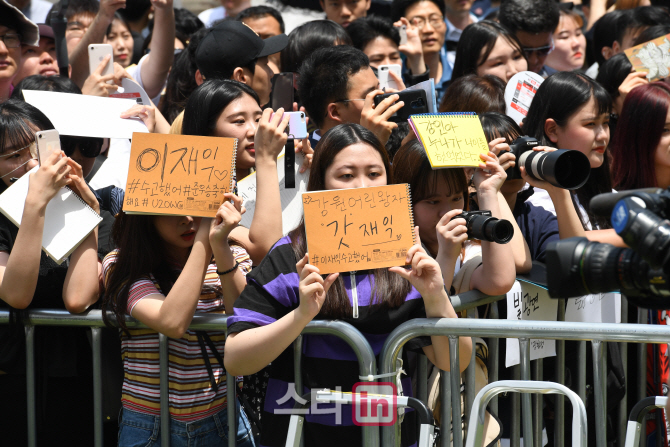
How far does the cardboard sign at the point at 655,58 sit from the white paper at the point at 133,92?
2.91 meters

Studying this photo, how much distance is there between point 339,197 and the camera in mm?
2400

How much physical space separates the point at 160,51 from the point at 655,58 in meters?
3.04

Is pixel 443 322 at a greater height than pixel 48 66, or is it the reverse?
pixel 48 66

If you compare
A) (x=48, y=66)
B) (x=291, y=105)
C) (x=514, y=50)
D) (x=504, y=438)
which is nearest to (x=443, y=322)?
(x=504, y=438)

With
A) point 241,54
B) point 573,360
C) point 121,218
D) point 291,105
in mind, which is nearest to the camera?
point 121,218

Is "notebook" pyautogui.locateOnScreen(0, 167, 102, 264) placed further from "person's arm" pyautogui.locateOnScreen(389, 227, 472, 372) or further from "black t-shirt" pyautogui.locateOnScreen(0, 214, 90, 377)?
"person's arm" pyautogui.locateOnScreen(389, 227, 472, 372)

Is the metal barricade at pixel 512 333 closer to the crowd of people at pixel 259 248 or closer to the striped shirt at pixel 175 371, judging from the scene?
the crowd of people at pixel 259 248

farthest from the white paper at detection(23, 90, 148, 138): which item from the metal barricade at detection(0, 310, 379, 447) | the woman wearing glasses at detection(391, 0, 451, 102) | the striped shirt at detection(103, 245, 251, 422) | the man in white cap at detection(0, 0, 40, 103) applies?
the woman wearing glasses at detection(391, 0, 451, 102)

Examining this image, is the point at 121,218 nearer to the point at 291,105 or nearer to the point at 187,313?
the point at 187,313

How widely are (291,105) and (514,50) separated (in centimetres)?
184

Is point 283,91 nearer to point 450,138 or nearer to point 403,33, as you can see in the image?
point 450,138

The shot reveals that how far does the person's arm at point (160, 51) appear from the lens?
4.69 meters

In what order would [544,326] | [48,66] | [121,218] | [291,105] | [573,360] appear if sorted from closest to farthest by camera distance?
[544,326] → [121,218] → [573,360] → [291,105] → [48,66]

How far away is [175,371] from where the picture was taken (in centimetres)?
280
